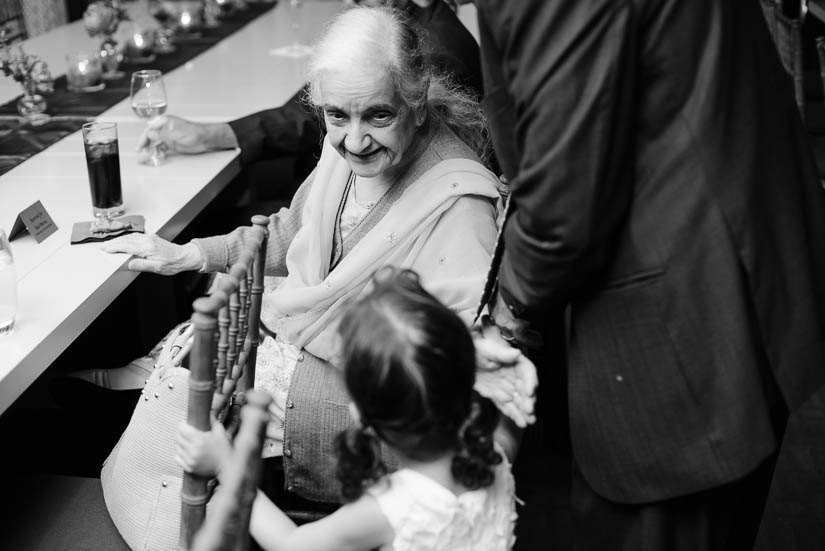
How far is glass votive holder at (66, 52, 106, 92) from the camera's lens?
3090 mm

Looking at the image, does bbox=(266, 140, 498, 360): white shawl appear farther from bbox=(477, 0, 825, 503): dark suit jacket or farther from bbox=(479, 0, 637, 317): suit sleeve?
bbox=(479, 0, 637, 317): suit sleeve

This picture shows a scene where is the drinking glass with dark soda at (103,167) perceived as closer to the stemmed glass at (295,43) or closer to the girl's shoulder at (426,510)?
the girl's shoulder at (426,510)

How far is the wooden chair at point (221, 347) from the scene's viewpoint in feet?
3.78

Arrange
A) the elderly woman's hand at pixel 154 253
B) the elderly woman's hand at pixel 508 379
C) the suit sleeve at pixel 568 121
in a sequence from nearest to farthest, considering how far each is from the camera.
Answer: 1. the suit sleeve at pixel 568 121
2. the elderly woman's hand at pixel 508 379
3. the elderly woman's hand at pixel 154 253

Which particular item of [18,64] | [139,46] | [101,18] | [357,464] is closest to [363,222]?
[357,464]

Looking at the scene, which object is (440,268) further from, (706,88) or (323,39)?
(706,88)

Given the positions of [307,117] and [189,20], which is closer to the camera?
[307,117]

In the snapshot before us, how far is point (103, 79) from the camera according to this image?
3270mm

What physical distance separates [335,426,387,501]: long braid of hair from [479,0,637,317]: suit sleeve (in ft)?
1.04

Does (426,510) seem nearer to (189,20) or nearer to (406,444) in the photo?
(406,444)

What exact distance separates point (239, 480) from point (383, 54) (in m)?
0.99

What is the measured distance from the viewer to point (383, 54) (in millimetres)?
1732

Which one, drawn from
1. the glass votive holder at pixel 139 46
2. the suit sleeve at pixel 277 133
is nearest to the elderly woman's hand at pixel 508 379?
the suit sleeve at pixel 277 133

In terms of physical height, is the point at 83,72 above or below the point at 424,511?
below
